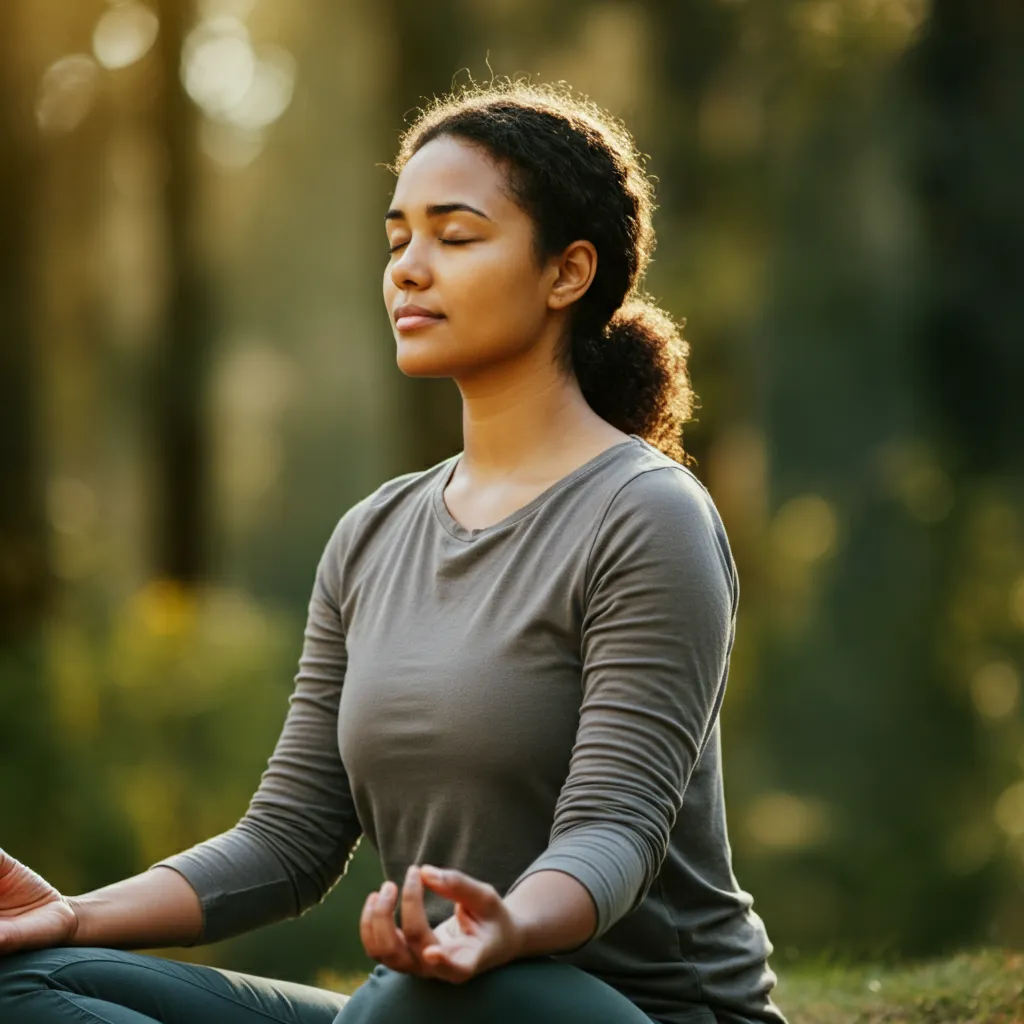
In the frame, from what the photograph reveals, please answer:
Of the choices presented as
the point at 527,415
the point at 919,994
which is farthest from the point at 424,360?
the point at 919,994

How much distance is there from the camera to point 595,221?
8.64 ft

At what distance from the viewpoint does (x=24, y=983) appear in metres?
2.32

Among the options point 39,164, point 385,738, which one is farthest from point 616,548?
point 39,164

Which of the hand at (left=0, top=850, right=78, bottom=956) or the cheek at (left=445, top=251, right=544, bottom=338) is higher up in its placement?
the cheek at (left=445, top=251, right=544, bottom=338)

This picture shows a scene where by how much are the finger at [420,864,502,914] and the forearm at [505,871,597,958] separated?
0.07 metres

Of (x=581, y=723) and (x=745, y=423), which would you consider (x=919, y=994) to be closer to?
(x=581, y=723)

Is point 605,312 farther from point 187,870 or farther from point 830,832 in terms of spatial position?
point 830,832

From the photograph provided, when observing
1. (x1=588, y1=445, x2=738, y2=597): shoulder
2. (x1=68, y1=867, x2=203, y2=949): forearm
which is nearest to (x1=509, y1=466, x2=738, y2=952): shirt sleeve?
(x1=588, y1=445, x2=738, y2=597): shoulder

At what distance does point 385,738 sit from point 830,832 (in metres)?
8.92

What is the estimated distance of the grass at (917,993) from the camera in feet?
11.0

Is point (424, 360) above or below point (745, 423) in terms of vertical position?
above

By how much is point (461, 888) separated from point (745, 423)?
26.6 feet

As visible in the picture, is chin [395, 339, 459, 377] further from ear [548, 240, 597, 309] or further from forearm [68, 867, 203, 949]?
forearm [68, 867, 203, 949]

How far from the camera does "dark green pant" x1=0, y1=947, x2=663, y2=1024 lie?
6.66 feet
